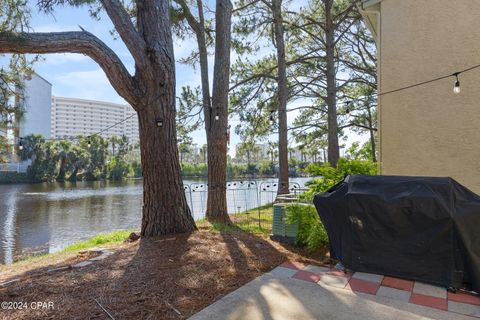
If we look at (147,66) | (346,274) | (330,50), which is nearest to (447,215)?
(346,274)

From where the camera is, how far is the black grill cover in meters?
2.70

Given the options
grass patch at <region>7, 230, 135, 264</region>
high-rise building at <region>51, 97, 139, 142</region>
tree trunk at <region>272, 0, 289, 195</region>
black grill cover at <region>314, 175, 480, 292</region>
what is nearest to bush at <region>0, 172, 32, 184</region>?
high-rise building at <region>51, 97, 139, 142</region>

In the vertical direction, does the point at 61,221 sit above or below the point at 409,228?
below

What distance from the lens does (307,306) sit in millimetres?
2523

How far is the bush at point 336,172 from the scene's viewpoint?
4.53m

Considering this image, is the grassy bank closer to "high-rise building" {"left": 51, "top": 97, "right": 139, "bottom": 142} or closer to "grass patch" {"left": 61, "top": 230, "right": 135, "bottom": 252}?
"grass patch" {"left": 61, "top": 230, "right": 135, "bottom": 252}

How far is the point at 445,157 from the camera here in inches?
187

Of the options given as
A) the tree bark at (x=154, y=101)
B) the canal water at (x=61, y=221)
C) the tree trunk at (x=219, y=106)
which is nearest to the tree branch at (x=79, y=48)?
the tree bark at (x=154, y=101)

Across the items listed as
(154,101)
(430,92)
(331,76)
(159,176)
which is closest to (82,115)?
(331,76)

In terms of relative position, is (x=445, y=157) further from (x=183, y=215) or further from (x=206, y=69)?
(x=206, y=69)

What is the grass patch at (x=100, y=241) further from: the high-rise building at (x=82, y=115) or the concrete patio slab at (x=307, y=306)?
the high-rise building at (x=82, y=115)

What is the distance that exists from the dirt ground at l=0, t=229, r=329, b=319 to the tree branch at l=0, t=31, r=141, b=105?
2.27 metres

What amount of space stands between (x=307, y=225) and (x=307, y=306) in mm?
1811

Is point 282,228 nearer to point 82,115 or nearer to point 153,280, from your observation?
point 153,280
